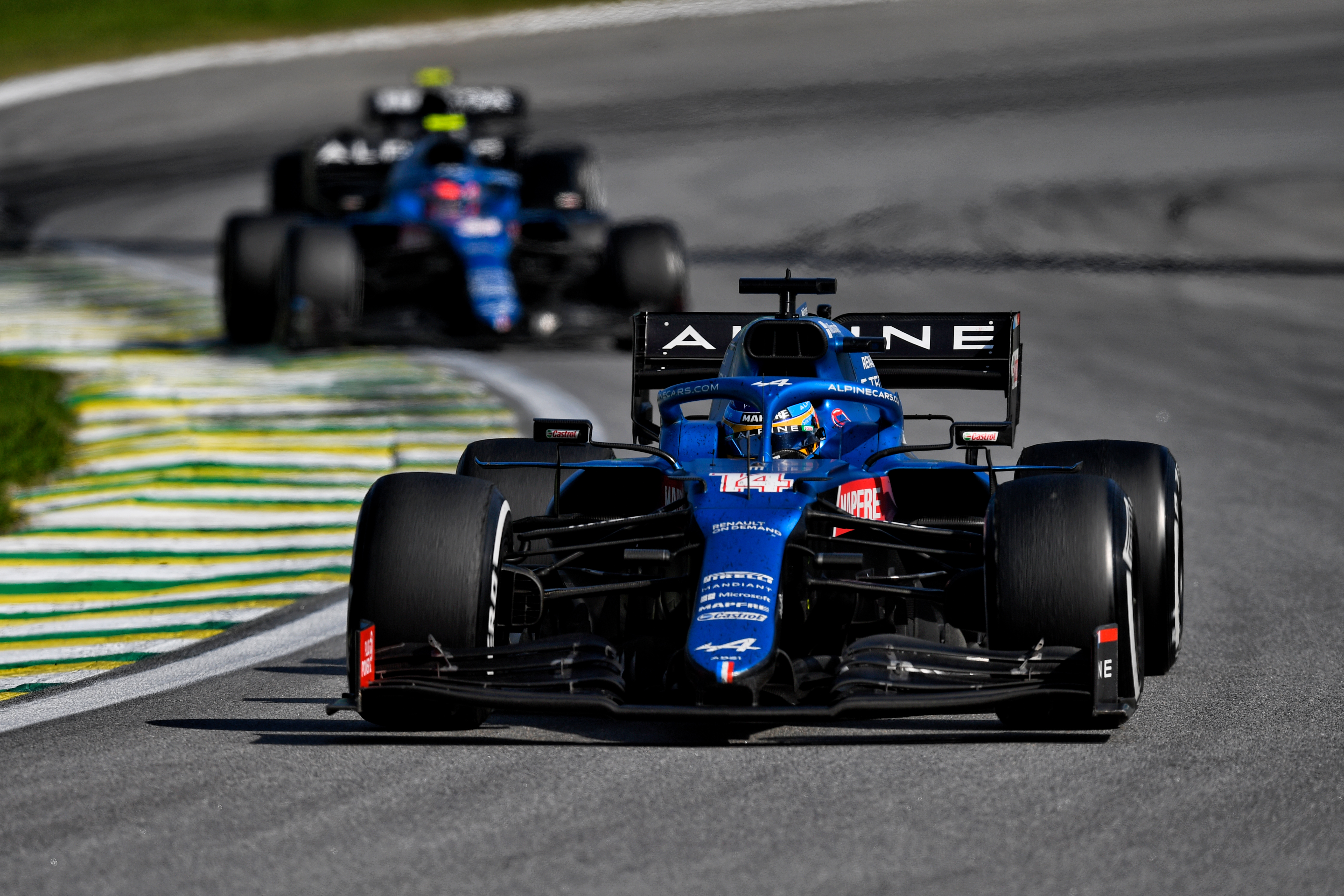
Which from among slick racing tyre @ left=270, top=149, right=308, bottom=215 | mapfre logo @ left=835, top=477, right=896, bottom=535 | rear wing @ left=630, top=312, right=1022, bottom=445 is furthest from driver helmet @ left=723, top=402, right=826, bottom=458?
slick racing tyre @ left=270, top=149, right=308, bottom=215

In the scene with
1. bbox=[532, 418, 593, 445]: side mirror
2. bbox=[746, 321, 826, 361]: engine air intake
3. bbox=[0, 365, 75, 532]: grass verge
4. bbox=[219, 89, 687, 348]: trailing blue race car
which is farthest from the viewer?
bbox=[219, 89, 687, 348]: trailing blue race car

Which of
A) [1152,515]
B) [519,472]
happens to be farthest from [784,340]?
[1152,515]

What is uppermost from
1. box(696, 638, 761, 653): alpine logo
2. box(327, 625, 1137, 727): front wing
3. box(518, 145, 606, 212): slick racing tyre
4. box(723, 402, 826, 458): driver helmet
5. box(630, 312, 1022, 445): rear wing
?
box(518, 145, 606, 212): slick racing tyre

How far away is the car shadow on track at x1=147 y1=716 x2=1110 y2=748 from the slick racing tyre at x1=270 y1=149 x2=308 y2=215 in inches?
575

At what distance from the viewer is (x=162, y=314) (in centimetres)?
2070

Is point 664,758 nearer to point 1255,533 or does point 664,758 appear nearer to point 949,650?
point 949,650

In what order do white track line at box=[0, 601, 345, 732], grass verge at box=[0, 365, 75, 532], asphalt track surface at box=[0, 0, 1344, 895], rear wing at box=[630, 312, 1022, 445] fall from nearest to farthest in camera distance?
asphalt track surface at box=[0, 0, 1344, 895] → white track line at box=[0, 601, 345, 732] → rear wing at box=[630, 312, 1022, 445] → grass verge at box=[0, 365, 75, 532]

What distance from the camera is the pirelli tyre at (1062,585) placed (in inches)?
268

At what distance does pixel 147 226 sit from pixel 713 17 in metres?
17.2

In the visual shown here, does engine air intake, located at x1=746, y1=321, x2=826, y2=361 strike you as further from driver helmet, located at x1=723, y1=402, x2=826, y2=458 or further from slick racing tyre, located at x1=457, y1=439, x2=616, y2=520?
slick racing tyre, located at x1=457, y1=439, x2=616, y2=520

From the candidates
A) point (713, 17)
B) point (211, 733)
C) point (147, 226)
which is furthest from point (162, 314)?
point (713, 17)

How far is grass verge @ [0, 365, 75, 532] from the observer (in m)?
12.4

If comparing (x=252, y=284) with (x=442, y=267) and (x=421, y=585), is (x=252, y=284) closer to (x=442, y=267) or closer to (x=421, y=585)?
(x=442, y=267)

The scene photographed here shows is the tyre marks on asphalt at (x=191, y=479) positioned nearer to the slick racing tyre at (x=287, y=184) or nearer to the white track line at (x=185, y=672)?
the white track line at (x=185, y=672)
